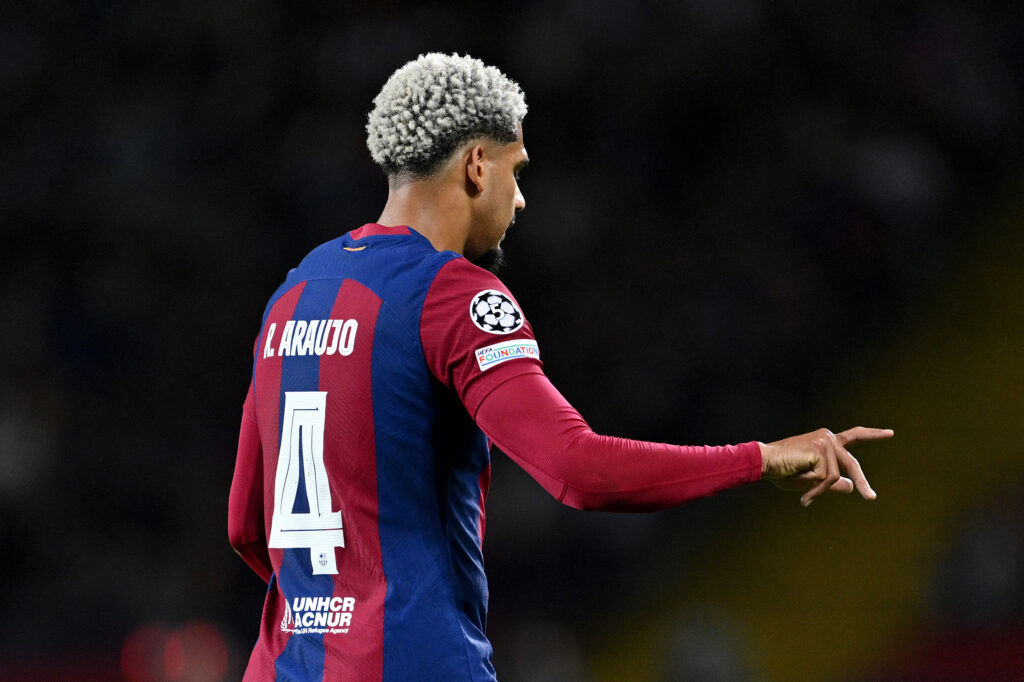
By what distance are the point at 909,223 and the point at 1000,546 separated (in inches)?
74.0

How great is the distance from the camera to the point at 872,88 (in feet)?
21.2

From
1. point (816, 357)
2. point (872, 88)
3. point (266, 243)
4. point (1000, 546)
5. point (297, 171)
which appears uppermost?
point (872, 88)

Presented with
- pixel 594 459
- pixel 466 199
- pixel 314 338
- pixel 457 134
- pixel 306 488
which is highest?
pixel 457 134

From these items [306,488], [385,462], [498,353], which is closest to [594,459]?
[498,353]

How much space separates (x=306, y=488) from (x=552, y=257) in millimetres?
4499

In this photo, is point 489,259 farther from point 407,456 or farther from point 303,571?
point 303,571

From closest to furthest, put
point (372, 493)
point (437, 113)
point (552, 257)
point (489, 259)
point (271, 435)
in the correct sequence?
point (372, 493) < point (271, 435) < point (437, 113) < point (489, 259) < point (552, 257)

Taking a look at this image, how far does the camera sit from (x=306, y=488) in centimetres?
170

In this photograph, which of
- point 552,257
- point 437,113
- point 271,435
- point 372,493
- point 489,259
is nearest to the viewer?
point 372,493

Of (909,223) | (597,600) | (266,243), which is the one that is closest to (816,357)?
(909,223)

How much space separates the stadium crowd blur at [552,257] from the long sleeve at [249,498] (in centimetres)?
322

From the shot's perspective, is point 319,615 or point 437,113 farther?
point 437,113

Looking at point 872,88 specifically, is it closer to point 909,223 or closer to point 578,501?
point 909,223

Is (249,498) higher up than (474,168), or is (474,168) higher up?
(474,168)
